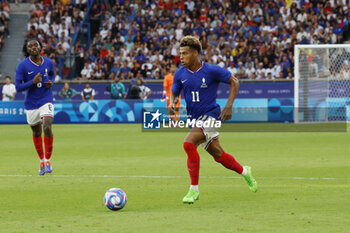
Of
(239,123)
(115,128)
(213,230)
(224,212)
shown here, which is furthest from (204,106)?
(239,123)

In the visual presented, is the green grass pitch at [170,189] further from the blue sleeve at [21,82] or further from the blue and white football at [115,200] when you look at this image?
the blue sleeve at [21,82]

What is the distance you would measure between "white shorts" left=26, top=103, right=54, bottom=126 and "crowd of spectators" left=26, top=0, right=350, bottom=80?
19.7 metres

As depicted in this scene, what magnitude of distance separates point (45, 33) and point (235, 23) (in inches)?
408

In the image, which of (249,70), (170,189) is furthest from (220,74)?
(249,70)

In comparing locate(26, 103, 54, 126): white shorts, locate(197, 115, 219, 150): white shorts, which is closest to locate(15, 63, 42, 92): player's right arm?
locate(26, 103, 54, 126): white shorts

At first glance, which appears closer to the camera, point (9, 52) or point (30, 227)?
point (30, 227)

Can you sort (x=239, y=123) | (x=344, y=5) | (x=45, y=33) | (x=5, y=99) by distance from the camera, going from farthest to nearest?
(x=45, y=33), (x=344, y=5), (x=5, y=99), (x=239, y=123)

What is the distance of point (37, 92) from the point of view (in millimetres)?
13297

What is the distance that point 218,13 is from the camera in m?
37.0

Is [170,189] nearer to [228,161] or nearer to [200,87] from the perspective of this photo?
[228,161]

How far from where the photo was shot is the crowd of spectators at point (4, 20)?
3909 cm

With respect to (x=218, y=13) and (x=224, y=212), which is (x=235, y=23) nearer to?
(x=218, y=13)

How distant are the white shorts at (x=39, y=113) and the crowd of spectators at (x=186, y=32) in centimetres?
1972

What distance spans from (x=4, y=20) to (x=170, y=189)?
3110 centimetres
